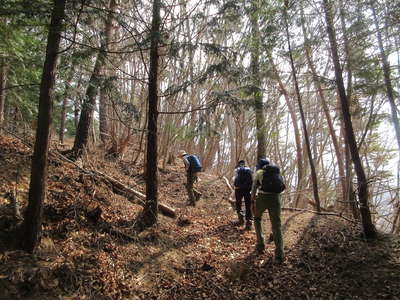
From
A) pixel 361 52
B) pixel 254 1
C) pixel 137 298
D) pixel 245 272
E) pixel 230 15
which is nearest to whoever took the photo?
pixel 137 298

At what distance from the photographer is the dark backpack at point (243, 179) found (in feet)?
18.9

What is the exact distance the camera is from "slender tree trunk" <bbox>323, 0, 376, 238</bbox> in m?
4.37

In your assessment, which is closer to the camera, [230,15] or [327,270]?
[327,270]

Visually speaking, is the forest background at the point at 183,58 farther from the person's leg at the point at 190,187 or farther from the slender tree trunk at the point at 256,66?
the person's leg at the point at 190,187

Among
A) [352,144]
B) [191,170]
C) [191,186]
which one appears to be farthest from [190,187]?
[352,144]

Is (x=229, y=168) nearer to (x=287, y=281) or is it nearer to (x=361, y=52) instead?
(x=361, y=52)

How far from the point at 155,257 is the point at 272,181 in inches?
95.6

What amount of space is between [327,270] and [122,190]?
4474 mm

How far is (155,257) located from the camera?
402cm

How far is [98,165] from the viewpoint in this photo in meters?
6.72

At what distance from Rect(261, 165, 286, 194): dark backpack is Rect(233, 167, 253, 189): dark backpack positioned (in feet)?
4.64

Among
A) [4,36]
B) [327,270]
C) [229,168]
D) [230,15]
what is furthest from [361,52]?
[229,168]

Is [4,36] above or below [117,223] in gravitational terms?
above

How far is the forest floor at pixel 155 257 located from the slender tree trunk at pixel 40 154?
23 centimetres
